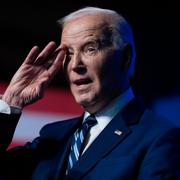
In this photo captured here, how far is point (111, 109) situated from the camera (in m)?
1.62

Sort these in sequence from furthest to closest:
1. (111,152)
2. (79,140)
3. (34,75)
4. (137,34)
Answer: (137,34) < (34,75) < (79,140) < (111,152)

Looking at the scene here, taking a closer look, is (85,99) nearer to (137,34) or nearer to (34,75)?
(34,75)

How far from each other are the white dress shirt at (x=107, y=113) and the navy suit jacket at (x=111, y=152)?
26 millimetres

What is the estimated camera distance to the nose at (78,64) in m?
1.60

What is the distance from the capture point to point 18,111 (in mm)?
1644

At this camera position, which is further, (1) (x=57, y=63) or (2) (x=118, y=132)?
(1) (x=57, y=63)

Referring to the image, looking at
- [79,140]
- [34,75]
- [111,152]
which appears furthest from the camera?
[34,75]

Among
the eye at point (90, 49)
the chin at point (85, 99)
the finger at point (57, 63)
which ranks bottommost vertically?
the chin at point (85, 99)

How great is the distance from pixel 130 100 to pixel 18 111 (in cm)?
37

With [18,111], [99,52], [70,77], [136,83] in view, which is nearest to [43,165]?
[18,111]

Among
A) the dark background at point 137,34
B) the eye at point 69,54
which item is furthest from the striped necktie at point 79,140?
the dark background at point 137,34

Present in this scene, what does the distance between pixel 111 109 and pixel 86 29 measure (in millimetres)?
274

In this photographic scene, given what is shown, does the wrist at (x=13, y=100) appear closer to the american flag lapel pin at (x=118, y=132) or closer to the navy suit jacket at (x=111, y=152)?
the navy suit jacket at (x=111, y=152)

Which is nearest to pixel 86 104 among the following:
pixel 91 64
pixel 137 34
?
pixel 91 64
